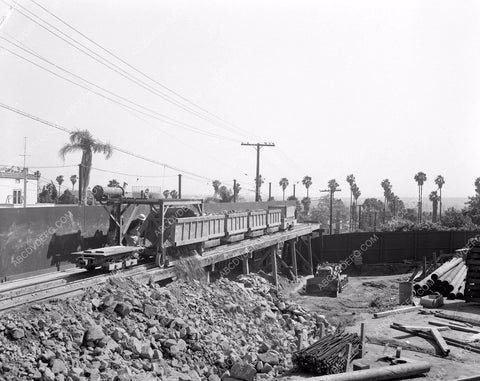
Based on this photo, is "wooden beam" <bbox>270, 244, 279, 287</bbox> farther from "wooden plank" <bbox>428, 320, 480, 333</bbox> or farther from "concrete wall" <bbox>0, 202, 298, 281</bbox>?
"wooden plank" <bbox>428, 320, 480, 333</bbox>

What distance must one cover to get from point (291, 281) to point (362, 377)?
20252 millimetres

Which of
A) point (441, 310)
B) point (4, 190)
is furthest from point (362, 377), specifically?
point (4, 190)

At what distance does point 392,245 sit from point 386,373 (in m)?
27.6

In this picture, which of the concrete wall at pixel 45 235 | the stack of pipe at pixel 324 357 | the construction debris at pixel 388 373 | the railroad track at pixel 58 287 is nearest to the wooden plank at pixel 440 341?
the construction debris at pixel 388 373

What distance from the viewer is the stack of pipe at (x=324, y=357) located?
1052cm

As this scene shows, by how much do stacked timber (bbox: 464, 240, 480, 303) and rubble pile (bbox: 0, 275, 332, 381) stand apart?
6.34 m

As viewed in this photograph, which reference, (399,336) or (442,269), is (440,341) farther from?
(442,269)

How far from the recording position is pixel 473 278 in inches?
722

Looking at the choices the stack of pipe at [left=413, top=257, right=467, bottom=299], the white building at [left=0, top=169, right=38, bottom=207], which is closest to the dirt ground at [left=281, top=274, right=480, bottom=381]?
the stack of pipe at [left=413, top=257, right=467, bottom=299]

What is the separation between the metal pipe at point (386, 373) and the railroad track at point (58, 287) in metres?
6.40

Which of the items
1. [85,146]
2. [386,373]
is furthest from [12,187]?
[386,373]

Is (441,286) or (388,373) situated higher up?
(441,286)

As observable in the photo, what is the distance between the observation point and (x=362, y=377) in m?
10.1

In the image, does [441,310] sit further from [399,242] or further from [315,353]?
[399,242]
